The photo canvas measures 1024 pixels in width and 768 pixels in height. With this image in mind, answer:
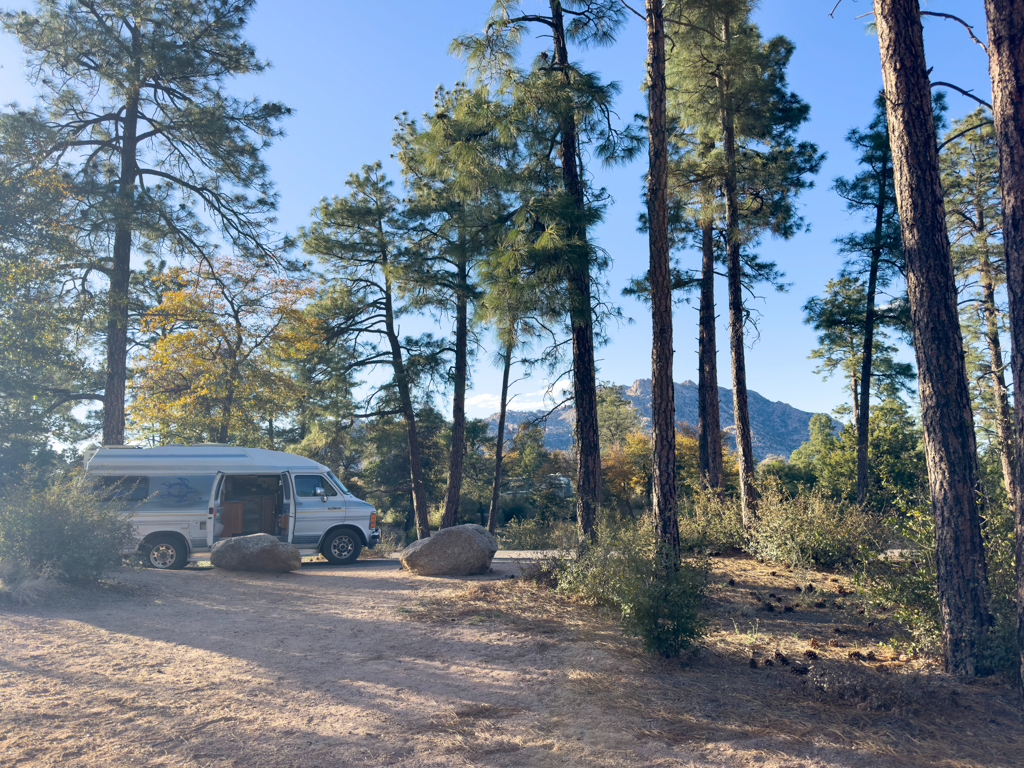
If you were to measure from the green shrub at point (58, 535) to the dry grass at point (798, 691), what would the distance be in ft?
15.9

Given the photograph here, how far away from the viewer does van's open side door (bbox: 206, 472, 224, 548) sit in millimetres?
11938

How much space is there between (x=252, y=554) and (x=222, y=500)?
1.83 m

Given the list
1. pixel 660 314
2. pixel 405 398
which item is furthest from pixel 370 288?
A: pixel 660 314

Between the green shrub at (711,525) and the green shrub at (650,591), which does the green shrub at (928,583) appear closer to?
the green shrub at (650,591)

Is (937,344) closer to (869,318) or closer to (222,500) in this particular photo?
(222,500)

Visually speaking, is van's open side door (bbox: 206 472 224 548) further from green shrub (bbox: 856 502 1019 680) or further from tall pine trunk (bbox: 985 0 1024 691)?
tall pine trunk (bbox: 985 0 1024 691)

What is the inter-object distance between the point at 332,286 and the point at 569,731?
18.4 metres

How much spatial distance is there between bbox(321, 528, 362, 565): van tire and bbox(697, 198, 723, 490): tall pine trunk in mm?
8648

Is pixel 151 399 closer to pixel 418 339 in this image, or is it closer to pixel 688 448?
pixel 418 339

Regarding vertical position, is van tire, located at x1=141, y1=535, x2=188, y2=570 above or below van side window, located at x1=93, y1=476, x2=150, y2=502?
below

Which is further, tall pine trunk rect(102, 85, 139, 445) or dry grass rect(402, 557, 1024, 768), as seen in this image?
tall pine trunk rect(102, 85, 139, 445)

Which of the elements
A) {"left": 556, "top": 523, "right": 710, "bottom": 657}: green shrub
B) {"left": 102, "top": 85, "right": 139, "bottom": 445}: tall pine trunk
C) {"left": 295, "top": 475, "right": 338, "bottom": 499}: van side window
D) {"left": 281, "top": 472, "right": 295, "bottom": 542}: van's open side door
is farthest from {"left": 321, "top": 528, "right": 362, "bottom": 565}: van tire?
{"left": 556, "top": 523, "right": 710, "bottom": 657}: green shrub

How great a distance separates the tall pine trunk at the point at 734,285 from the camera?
528 inches

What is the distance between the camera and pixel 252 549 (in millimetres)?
11242
